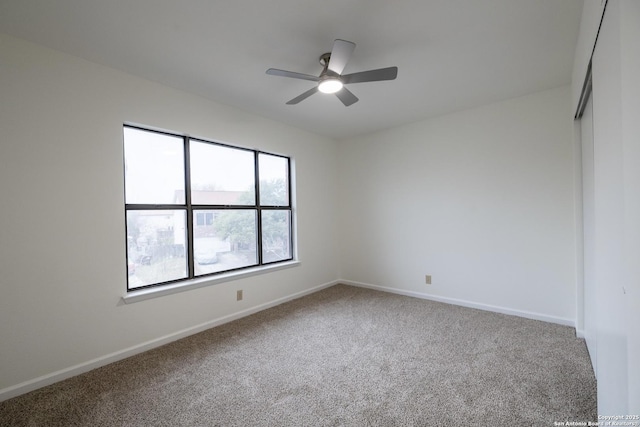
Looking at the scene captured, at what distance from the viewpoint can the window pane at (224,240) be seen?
10.4 feet

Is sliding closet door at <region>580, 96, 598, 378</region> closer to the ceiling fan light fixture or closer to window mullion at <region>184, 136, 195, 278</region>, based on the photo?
the ceiling fan light fixture

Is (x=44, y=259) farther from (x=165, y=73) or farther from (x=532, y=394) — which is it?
(x=532, y=394)

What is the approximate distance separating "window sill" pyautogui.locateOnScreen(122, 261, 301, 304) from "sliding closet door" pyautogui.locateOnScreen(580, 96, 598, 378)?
10.3 feet

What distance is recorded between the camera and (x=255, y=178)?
3.79 m

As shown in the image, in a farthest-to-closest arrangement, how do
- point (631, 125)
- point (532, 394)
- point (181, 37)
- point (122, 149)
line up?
1. point (122, 149)
2. point (181, 37)
3. point (532, 394)
4. point (631, 125)

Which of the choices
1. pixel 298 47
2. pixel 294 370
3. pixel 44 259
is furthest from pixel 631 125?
pixel 44 259

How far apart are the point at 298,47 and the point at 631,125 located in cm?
198

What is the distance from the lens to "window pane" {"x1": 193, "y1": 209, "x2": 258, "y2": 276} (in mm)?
3184

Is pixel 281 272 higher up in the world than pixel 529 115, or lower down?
lower down

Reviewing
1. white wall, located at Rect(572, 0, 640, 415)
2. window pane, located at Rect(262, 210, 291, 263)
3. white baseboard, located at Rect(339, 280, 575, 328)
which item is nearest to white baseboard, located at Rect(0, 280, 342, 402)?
window pane, located at Rect(262, 210, 291, 263)

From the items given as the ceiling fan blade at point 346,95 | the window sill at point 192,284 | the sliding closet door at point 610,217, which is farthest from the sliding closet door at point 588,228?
the window sill at point 192,284

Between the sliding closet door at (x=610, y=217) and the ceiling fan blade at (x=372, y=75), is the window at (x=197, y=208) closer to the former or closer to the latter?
the ceiling fan blade at (x=372, y=75)

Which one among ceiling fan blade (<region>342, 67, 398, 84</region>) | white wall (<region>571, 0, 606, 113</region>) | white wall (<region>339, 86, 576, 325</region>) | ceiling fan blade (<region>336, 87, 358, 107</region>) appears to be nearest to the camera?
white wall (<region>571, 0, 606, 113</region>)

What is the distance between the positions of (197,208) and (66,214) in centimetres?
111
